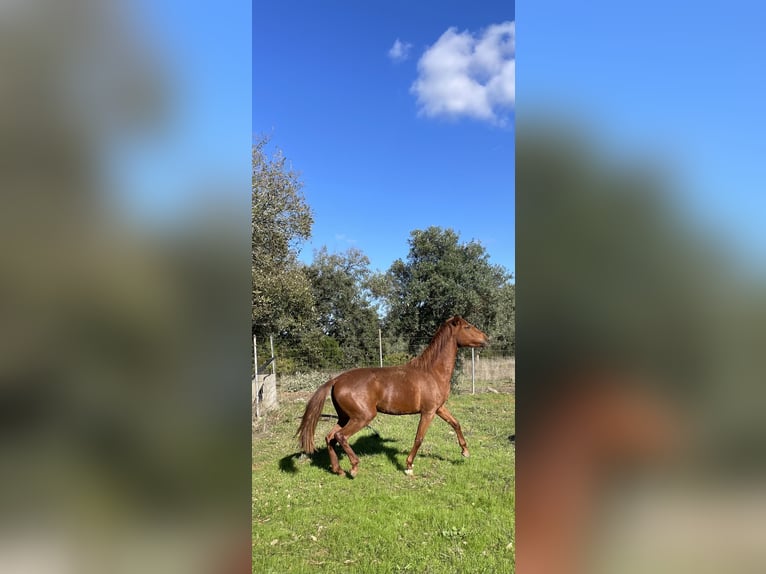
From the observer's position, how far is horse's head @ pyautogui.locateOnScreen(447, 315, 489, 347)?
6418 millimetres

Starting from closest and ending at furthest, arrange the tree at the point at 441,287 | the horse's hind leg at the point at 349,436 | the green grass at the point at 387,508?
1. the green grass at the point at 387,508
2. the horse's hind leg at the point at 349,436
3. the tree at the point at 441,287

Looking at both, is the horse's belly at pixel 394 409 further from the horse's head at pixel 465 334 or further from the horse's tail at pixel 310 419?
the horse's head at pixel 465 334

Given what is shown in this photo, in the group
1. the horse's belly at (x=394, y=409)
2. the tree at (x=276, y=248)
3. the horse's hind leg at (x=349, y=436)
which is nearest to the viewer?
the horse's hind leg at (x=349, y=436)

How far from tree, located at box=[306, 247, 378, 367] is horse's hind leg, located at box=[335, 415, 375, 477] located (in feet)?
30.4

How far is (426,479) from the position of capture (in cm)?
566

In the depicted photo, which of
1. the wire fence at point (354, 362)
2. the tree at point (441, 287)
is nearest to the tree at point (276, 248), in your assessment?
the wire fence at point (354, 362)

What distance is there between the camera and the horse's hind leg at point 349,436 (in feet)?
19.3

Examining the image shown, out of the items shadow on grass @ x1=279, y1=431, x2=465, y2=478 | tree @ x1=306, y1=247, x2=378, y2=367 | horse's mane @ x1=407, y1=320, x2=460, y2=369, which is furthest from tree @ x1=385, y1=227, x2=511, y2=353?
horse's mane @ x1=407, y1=320, x2=460, y2=369

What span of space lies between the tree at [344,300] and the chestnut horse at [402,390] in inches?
357

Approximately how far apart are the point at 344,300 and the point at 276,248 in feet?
31.5
